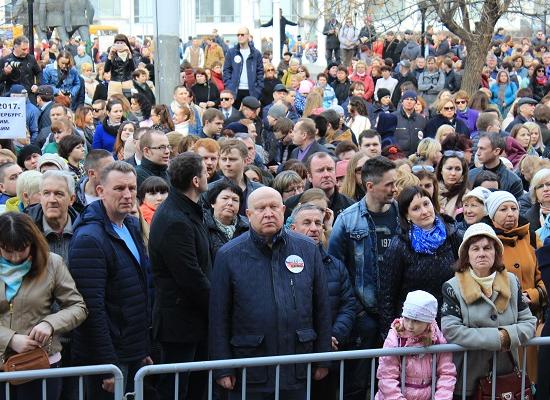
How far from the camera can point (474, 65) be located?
21.8m

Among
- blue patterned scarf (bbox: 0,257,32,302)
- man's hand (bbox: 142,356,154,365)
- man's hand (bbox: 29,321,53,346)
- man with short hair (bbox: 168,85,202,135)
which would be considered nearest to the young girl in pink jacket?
man's hand (bbox: 142,356,154,365)

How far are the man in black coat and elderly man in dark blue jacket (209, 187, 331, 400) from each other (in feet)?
1.55

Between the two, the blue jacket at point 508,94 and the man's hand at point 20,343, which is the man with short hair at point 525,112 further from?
the man's hand at point 20,343

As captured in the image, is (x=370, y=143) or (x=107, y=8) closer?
(x=370, y=143)

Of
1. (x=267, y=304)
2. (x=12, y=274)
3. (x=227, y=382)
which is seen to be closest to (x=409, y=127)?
(x=267, y=304)

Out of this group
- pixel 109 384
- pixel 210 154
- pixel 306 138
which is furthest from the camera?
pixel 306 138

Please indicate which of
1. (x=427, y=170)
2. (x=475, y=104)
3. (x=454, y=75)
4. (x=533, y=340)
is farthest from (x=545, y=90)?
(x=533, y=340)

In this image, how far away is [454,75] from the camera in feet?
79.6

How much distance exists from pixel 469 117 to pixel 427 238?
9.33m

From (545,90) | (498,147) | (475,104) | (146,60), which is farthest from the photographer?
(146,60)

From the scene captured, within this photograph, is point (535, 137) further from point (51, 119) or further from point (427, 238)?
point (427, 238)

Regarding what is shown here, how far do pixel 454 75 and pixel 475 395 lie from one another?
715 inches

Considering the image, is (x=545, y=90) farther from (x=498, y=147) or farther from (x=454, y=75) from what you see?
(x=498, y=147)

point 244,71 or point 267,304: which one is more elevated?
point 244,71
